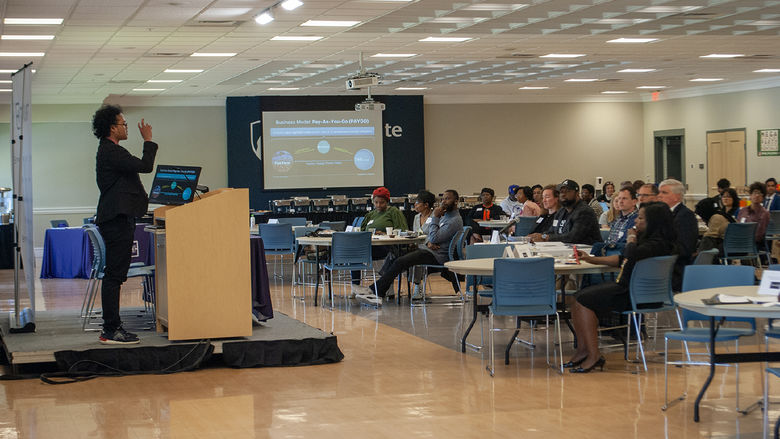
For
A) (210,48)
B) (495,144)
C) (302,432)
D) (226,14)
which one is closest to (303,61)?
(210,48)

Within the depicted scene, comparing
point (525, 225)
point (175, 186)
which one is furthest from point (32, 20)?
point (525, 225)

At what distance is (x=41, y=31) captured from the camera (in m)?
10.8

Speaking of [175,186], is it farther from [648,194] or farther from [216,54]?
[216,54]

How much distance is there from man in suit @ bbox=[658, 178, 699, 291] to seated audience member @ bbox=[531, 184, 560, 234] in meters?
1.40

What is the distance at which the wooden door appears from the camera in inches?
789

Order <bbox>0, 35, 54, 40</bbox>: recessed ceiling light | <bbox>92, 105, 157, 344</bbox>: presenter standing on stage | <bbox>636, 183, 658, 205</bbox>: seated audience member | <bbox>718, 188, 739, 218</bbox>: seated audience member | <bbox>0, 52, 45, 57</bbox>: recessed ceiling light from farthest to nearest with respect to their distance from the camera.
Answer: <bbox>718, 188, 739, 218</bbox>: seated audience member, <bbox>0, 52, 45, 57</bbox>: recessed ceiling light, <bbox>0, 35, 54, 40</bbox>: recessed ceiling light, <bbox>636, 183, 658, 205</bbox>: seated audience member, <bbox>92, 105, 157, 344</bbox>: presenter standing on stage

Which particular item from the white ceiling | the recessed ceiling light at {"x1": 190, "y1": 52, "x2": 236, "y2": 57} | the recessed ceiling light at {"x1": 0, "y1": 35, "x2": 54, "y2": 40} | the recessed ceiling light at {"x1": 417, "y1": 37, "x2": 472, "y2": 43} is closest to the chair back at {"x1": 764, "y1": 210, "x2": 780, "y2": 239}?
the white ceiling

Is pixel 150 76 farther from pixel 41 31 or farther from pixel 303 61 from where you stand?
pixel 41 31

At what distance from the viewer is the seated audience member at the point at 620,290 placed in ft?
21.9

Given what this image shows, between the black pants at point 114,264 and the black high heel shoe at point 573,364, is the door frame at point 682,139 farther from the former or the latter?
the black pants at point 114,264

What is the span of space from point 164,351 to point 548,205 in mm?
4239

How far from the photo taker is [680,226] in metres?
7.86

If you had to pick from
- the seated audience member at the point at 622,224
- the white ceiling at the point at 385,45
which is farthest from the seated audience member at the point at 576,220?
the white ceiling at the point at 385,45

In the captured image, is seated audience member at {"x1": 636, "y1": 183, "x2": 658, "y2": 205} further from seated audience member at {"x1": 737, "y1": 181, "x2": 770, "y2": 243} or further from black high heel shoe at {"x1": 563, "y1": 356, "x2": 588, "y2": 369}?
seated audience member at {"x1": 737, "y1": 181, "x2": 770, "y2": 243}
